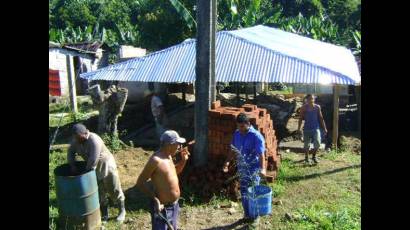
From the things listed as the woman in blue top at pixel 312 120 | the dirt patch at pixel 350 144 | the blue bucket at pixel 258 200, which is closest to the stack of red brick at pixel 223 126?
the blue bucket at pixel 258 200

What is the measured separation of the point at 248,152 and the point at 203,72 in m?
1.83

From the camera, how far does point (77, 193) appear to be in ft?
19.9

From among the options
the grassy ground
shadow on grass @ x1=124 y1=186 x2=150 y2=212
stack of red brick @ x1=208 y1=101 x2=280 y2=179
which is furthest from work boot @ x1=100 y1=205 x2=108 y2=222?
stack of red brick @ x1=208 y1=101 x2=280 y2=179

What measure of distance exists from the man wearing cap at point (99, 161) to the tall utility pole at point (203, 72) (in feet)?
5.82

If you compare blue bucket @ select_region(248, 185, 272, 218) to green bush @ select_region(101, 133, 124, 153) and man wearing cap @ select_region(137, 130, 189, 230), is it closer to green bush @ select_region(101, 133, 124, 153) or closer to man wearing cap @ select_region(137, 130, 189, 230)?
man wearing cap @ select_region(137, 130, 189, 230)

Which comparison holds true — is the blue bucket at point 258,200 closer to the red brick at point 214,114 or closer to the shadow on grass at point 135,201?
the red brick at point 214,114

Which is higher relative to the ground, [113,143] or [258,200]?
[113,143]

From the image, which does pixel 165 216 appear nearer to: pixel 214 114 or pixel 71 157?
pixel 71 157

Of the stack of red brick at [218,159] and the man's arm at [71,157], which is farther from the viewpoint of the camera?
the stack of red brick at [218,159]

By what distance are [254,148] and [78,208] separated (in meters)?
2.71

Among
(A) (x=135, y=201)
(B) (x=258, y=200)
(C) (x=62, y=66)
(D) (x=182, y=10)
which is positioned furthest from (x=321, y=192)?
(C) (x=62, y=66)

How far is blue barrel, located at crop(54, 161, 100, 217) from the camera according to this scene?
19.7 feet

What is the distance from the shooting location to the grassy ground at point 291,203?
659 cm
